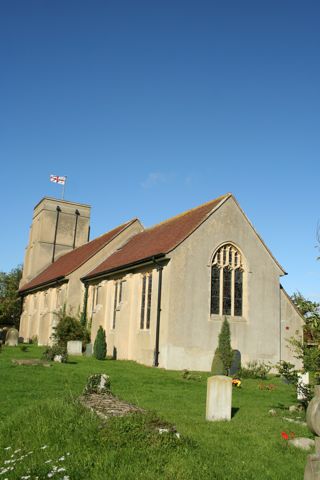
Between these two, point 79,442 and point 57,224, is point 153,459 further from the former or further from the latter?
point 57,224

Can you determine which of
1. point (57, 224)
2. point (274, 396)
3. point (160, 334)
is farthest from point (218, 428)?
point (57, 224)

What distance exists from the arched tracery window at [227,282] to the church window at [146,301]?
3.28m

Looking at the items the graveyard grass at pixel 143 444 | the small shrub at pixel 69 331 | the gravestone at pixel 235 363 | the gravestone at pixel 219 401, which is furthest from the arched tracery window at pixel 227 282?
the gravestone at pixel 219 401

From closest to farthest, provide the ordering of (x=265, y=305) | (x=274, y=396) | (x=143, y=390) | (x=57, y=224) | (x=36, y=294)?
(x=143, y=390) < (x=274, y=396) < (x=265, y=305) < (x=36, y=294) < (x=57, y=224)

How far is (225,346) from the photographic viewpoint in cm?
Result: 2258

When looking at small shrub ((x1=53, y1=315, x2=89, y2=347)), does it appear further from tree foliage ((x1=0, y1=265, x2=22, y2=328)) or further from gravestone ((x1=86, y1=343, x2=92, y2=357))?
tree foliage ((x1=0, y1=265, x2=22, y2=328))

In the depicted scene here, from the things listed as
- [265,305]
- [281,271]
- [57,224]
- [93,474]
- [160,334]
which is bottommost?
[93,474]

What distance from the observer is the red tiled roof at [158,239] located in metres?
24.1

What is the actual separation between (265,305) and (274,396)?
919cm

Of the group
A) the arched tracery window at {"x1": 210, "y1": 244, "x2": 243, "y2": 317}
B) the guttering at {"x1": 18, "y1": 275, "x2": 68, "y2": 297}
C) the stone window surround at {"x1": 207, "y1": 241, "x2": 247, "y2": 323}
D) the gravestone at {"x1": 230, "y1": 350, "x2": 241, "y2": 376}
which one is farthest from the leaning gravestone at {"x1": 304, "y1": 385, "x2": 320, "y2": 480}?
the guttering at {"x1": 18, "y1": 275, "x2": 68, "y2": 297}

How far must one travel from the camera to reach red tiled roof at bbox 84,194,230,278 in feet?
79.1

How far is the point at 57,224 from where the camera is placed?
152ft

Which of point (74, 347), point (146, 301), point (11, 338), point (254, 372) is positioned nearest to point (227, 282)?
point (146, 301)

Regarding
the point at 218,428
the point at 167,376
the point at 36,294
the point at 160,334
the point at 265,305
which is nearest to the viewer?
→ the point at 218,428
